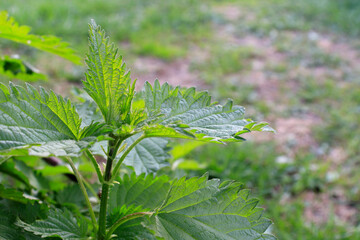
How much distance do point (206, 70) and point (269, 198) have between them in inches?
102

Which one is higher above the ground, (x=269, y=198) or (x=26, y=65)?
(x=26, y=65)

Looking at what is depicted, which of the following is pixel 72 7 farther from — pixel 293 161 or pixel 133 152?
pixel 133 152

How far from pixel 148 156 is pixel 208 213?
239 millimetres

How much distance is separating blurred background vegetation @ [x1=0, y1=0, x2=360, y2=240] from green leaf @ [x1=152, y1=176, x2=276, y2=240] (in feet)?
2.44

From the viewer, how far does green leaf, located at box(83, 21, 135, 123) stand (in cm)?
69

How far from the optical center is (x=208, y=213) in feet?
2.31

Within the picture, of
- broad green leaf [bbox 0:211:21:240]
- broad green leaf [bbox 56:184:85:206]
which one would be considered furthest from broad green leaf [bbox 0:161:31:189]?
broad green leaf [bbox 0:211:21:240]

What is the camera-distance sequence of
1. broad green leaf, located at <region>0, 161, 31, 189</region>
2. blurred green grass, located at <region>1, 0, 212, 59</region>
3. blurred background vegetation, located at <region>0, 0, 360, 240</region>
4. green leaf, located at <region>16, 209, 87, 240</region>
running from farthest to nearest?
blurred green grass, located at <region>1, 0, 212, 59</region>
blurred background vegetation, located at <region>0, 0, 360, 240</region>
broad green leaf, located at <region>0, 161, 31, 189</region>
green leaf, located at <region>16, 209, 87, 240</region>

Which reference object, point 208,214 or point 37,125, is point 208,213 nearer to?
point 208,214

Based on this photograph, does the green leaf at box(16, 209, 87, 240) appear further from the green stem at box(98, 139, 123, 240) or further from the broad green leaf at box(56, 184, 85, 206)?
the broad green leaf at box(56, 184, 85, 206)

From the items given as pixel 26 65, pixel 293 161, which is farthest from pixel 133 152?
pixel 293 161

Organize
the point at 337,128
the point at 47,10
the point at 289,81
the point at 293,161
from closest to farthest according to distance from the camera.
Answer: the point at 293,161 < the point at 337,128 < the point at 289,81 < the point at 47,10

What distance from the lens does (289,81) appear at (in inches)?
194

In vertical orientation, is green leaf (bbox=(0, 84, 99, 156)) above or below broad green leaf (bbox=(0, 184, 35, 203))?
above
